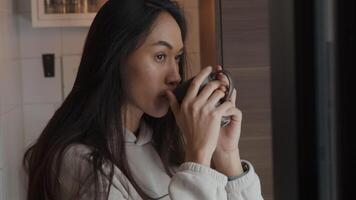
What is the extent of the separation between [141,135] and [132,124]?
0.09 ft

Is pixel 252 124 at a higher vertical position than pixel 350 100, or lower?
lower

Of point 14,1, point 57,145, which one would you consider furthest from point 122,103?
point 14,1

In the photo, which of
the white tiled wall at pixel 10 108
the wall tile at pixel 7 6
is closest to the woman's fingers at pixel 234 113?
the white tiled wall at pixel 10 108

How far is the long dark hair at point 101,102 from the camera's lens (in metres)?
0.88

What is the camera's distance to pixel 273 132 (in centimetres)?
51

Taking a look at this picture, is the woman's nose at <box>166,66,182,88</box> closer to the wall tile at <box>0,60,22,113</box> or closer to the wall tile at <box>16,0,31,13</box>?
the wall tile at <box>0,60,22,113</box>

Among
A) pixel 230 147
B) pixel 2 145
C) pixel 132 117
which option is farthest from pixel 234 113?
pixel 2 145

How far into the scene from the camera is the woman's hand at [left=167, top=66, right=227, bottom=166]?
2.87ft

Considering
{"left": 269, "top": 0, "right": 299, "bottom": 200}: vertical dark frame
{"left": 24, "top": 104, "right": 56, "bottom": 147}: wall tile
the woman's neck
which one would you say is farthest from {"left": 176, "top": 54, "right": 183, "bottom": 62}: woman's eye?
{"left": 24, "top": 104, "right": 56, "bottom": 147}: wall tile

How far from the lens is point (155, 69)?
0.92 metres

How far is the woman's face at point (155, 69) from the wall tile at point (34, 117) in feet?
3.33

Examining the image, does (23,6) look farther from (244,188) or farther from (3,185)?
(244,188)

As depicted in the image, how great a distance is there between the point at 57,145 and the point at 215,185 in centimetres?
25

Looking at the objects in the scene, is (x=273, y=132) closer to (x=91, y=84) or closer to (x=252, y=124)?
(x=91, y=84)
